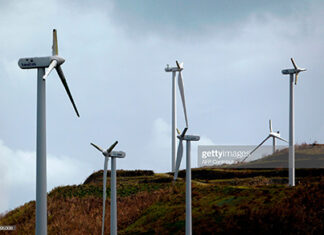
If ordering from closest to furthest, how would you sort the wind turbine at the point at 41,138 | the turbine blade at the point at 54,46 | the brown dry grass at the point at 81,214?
1. the wind turbine at the point at 41,138
2. the turbine blade at the point at 54,46
3. the brown dry grass at the point at 81,214

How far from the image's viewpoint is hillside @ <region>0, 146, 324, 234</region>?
35719 mm

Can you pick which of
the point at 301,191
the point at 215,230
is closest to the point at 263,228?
the point at 215,230

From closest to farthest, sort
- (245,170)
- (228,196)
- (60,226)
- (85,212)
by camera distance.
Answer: (228,196)
(60,226)
(85,212)
(245,170)

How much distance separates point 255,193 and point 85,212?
19.4 metres

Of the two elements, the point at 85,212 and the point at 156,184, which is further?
the point at 156,184

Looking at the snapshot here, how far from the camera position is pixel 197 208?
43188 millimetres

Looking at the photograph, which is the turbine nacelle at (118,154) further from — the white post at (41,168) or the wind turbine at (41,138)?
the white post at (41,168)

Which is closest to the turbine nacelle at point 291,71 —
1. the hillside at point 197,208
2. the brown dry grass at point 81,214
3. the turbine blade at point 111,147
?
the hillside at point 197,208

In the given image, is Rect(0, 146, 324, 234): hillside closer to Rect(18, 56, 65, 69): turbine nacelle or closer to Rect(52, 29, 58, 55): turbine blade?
Rect(52, 29, 58, 55): turbine blade

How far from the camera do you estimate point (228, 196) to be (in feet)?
145

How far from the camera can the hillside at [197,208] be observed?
1406 inches

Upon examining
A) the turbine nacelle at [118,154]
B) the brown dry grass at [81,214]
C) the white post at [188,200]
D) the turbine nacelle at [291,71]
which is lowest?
the brown dry grass at [81,214]

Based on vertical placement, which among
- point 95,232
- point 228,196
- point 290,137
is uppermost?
point 290,137

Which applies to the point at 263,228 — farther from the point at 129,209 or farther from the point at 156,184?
the point at 156,184
